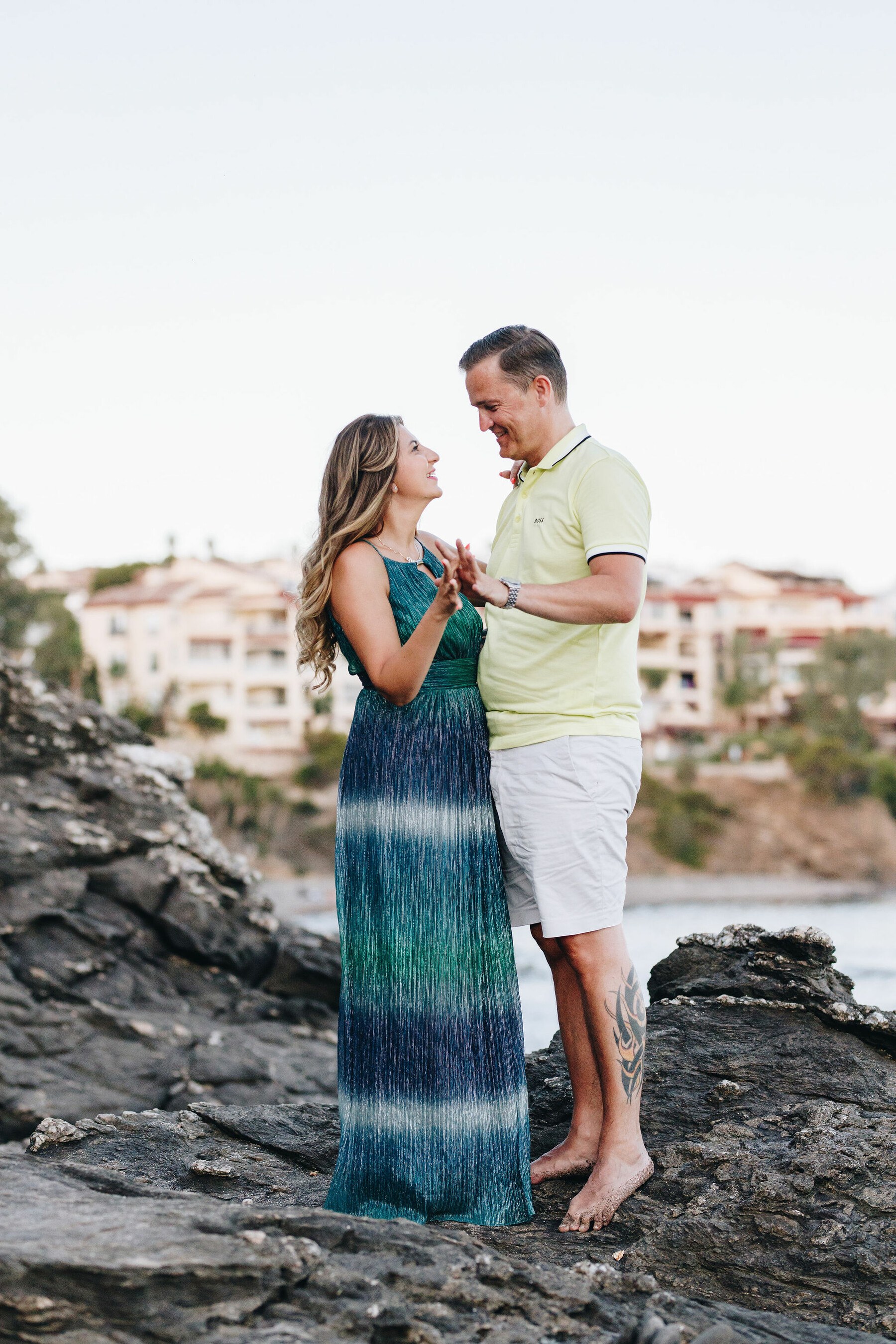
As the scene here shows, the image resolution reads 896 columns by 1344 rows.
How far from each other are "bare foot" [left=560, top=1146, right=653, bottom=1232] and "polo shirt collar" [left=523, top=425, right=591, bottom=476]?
187 cm

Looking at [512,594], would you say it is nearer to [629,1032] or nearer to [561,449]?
[561,449]

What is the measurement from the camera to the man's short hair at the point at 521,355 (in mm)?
3426

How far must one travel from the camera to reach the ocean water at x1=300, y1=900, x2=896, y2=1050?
22.7 metres

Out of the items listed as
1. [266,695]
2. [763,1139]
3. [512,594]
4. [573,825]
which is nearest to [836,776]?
[266,695]

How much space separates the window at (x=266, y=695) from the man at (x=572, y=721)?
5738cm

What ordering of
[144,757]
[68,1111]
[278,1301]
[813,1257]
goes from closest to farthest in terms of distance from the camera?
[278,1301] < [813,1257] < [68,1111] < [144,757]

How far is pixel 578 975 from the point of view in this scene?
3.28 metres

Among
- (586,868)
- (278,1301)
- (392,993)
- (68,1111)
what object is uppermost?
(586,868)

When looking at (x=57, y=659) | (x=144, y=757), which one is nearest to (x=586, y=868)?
(x=144, y=757)

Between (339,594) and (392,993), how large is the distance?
1.11 m

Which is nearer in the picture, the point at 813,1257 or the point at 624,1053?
the point at 813,1257

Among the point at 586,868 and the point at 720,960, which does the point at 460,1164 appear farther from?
the point at 720,960

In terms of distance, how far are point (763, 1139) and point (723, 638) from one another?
224ft

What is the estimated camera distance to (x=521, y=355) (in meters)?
3.42
